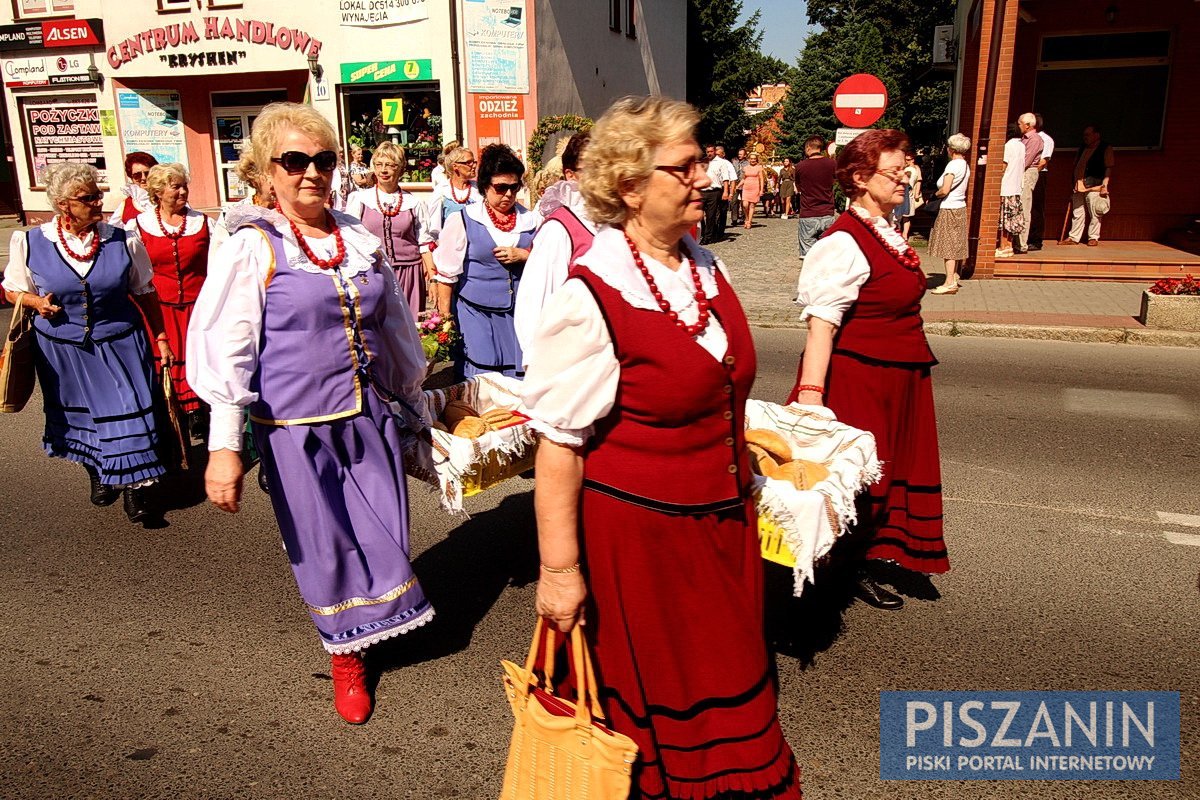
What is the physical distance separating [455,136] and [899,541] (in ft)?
49.9

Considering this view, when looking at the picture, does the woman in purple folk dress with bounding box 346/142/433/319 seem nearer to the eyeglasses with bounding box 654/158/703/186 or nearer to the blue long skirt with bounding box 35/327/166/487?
the blue long skirt with bounding box 35/327/166/487

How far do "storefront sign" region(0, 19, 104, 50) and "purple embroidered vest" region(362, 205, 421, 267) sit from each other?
48.3 ft

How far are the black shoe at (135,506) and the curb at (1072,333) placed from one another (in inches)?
314

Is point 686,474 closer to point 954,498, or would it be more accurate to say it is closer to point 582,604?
point 582,604

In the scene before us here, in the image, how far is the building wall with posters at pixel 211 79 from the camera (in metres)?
17.7

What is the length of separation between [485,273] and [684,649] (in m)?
3.31

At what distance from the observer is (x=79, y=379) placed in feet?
18.3

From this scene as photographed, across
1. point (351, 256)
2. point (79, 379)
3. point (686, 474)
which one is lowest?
point (79, 379)

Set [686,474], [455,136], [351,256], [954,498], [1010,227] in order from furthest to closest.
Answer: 1. [455,136]
2. [1010,227]
3. [954,498]
4. [351,256]
5. [686,474]

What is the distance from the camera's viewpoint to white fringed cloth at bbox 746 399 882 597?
113 inches

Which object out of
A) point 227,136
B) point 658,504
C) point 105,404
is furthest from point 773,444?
point 227,136

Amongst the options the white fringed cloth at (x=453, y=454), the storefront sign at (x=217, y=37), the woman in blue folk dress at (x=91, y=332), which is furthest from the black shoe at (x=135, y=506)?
the storefront sign at (x=217, y=37)

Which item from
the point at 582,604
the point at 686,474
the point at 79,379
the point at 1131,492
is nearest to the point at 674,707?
the point at 582,604

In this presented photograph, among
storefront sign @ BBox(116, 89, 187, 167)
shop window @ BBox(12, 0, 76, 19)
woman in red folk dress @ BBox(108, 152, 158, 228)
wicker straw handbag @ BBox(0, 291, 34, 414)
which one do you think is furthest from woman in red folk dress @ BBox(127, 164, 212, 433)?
shop window @ BBox(12, 0, 76, 19)
